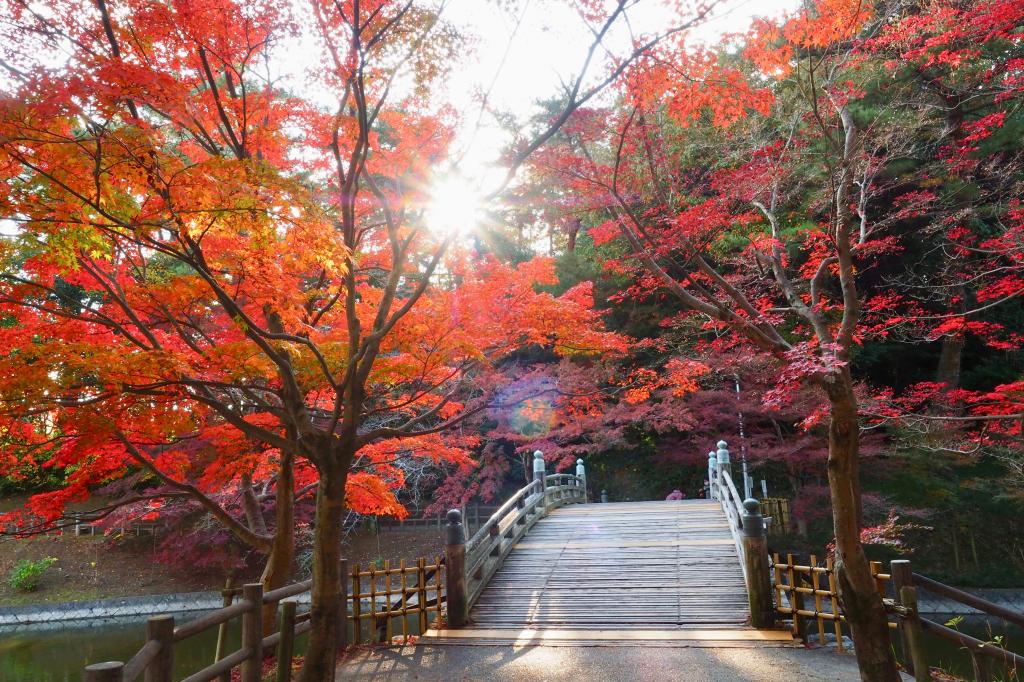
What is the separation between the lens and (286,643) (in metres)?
5.62

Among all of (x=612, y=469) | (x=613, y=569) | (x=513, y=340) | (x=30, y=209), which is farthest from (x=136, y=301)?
(x=612, y=469)

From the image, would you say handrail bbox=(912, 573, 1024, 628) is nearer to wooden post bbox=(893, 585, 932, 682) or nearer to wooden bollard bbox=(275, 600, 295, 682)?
wooden post bbox=(893, 585, 932, 682)

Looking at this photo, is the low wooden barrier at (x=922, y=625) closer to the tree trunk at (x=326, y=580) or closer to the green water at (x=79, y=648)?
the tree trunk at (x=326, y=580)

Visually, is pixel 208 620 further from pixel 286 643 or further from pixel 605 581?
pixel 605 581

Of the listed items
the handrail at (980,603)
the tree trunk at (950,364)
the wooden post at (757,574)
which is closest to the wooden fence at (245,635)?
the wooden post at (757,574)

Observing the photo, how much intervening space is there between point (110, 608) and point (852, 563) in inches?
776

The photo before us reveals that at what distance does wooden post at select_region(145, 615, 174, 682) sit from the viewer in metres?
3.70

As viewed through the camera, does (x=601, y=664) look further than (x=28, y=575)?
No

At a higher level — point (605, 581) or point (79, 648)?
point (605, 581)

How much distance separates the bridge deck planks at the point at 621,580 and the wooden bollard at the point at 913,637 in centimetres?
230

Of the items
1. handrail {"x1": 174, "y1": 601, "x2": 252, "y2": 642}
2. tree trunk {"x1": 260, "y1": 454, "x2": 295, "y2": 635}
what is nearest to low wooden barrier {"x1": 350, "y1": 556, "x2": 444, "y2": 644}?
tree trunk {"x1": 260, "y1": 454, "x2": 295, "y2": 635}

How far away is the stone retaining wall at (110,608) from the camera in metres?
17.2

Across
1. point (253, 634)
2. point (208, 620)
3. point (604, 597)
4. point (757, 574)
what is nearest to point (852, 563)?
point (757, 574)

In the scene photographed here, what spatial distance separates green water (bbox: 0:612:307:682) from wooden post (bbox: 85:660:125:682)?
427 inches
